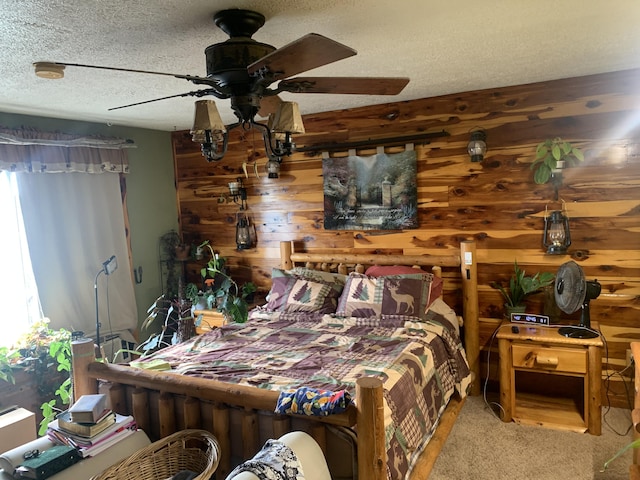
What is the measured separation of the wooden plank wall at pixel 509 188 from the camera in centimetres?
300

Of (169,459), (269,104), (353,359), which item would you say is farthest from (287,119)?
(169,459)

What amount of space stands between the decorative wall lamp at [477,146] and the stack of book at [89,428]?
2.70 m

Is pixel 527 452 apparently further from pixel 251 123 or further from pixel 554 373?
pixel 251 123

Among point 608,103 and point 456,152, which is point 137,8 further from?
point 608,103

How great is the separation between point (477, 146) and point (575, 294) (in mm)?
1157

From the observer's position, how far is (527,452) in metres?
2.63

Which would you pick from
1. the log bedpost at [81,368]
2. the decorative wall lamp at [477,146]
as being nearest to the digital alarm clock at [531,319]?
the decorative wall lamp at [477,146]

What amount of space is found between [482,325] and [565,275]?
0.78m

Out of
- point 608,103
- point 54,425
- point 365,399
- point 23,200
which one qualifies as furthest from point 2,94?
point 608,103

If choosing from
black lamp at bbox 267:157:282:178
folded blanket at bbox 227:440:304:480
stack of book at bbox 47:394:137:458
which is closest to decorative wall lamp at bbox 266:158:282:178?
black lamp at bbox 267:157:282:178

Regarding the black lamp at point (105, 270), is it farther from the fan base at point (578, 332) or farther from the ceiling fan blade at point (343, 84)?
the fan base at point (578, 332)

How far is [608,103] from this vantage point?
2986mm

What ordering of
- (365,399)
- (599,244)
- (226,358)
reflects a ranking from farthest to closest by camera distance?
(599,244) < (226,358) < (365,399)

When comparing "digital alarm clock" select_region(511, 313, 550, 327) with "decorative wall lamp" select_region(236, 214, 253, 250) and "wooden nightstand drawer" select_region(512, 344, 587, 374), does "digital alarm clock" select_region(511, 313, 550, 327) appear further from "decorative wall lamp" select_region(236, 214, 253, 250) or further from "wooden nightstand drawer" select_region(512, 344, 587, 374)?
"decorative wall lamp" select_region(236, 214, 253, 250)
